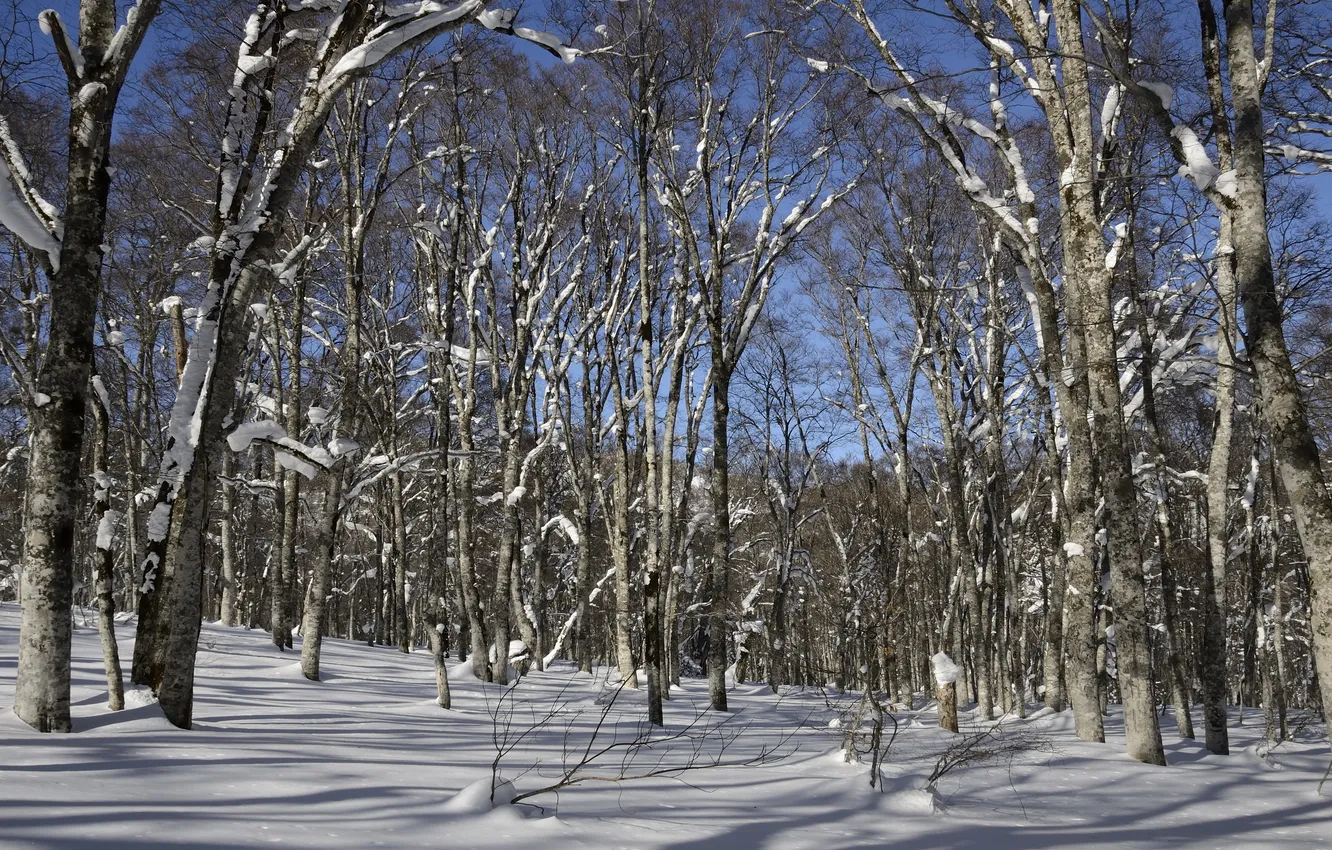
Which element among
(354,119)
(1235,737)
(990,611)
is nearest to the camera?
(354,119)

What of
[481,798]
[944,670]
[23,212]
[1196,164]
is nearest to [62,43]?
[23,212]

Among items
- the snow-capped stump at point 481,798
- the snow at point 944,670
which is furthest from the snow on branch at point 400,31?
the snow at point 944,670

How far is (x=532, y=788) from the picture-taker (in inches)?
193

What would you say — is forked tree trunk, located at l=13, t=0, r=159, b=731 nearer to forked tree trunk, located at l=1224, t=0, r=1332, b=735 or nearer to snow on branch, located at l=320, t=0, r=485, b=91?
snow on branch, located at l=320, t=0, r=485, b=91

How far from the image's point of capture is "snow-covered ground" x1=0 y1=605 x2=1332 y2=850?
3.52 meters

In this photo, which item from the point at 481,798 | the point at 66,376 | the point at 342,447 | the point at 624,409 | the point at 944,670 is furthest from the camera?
the point at 624,409

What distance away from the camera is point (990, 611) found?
1697cm

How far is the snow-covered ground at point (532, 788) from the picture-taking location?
3.52 metres

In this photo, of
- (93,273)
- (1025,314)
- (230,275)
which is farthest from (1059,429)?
(93,273)

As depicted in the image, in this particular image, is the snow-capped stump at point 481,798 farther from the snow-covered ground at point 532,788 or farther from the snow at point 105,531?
the snow at point 105,531

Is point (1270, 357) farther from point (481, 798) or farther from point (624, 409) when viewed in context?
point (624, 409)

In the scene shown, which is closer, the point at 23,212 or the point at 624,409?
the point at 23,212

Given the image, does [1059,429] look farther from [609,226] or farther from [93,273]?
[93,273]

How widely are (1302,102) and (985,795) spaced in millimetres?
7800
